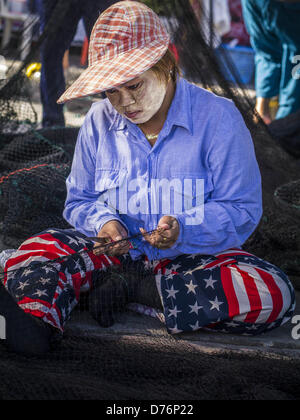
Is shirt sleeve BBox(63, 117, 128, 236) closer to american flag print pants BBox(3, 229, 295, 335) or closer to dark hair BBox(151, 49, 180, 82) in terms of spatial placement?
american flag print pants BBox(3, 229, 295, 335)

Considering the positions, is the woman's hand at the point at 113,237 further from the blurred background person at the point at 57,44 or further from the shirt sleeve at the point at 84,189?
the blurred background person at the point at 57,44

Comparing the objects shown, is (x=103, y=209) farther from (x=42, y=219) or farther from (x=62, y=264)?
(x=42, y=219)

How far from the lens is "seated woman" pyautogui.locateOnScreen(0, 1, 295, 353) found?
190 cm

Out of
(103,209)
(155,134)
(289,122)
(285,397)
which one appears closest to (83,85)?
(155,134)

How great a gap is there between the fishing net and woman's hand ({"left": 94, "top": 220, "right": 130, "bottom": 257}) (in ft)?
0.47

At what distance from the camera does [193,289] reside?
→ 1.98m

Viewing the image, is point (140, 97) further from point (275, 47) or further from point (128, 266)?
point (275, 47)

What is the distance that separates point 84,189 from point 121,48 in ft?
1.85

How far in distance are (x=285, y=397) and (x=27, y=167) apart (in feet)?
5.61

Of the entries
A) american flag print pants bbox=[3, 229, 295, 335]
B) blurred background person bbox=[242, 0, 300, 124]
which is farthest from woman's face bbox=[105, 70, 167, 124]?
blurred background person bbox=[242, 0, 300, 124]

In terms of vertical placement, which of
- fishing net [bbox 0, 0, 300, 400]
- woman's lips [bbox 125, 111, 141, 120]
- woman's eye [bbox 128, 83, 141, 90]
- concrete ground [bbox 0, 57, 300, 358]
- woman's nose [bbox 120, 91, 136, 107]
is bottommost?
concrete ground [bbox 0, 57, 300, 358]

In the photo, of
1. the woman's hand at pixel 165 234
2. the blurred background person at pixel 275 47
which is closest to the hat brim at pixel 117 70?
the woman's hand at pixel 165 234

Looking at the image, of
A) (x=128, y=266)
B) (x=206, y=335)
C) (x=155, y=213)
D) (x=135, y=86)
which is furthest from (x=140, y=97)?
(x=206, y=335)

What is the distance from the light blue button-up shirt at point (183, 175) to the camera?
6.50 ft
